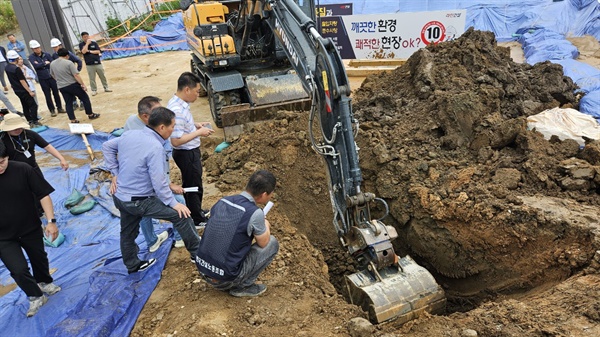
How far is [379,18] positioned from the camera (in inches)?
451

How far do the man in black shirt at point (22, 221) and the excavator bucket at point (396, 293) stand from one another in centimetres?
289

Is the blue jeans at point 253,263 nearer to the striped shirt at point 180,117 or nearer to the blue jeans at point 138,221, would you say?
the blue jeans at point 138,221

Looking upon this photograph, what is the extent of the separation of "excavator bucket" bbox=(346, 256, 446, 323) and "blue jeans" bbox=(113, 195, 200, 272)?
1620 millimetres

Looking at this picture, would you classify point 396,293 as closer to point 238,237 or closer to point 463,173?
point 238,237

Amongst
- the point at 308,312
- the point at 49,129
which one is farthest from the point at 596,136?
the point at 49,129

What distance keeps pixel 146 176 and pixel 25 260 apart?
136cm

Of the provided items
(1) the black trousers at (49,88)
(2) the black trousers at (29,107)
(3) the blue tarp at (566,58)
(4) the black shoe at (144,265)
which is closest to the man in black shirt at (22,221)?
(4) the black shoe at (144,265)

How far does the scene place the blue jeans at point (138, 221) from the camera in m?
3.87

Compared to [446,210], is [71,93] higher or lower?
higher

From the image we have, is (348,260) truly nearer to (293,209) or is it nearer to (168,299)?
(293,209)

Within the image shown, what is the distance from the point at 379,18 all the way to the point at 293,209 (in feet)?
25.8

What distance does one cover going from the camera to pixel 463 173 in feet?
16.0

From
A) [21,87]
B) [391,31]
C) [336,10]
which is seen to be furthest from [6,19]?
[391,31]

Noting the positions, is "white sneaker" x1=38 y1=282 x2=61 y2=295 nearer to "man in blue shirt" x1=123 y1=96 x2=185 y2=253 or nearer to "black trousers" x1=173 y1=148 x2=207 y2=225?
"man in blue shirt" x1=123 y1=96 x2=185 y2=253
